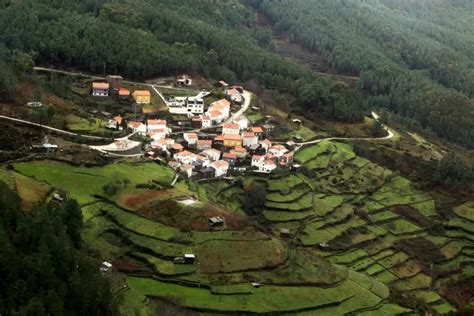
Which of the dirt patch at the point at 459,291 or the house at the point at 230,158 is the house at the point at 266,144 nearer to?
the house at the point at 230,158

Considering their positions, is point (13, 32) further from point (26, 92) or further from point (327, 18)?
point (327, 18)

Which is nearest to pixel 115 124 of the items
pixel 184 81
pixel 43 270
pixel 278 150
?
pixel 278 150

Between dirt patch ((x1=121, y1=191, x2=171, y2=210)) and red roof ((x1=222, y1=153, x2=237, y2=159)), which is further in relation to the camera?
red roof ((x1=222, y1=153, x2=237, y2=159))

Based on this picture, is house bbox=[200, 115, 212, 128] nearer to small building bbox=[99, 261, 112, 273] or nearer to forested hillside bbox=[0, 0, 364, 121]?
forested hillside bbox=[0, 0, 364, 121]

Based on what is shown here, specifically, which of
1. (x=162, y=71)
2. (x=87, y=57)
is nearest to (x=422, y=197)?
(x=162, y=71)

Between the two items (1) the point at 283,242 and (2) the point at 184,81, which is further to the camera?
(2) the point at 184,81

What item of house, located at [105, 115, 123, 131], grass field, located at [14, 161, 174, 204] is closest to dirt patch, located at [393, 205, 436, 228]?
grass field, located at [14, 161, 174, 204]

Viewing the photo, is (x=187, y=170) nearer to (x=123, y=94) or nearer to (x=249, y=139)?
(x=249, y=139)
